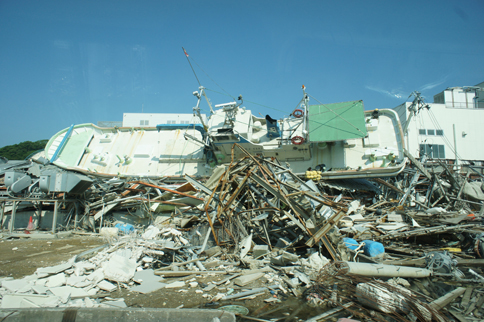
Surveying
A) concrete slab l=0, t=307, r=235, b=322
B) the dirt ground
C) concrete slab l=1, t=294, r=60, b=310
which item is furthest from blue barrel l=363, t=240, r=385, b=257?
concrete slab l=1, t=294, r=60, b=310

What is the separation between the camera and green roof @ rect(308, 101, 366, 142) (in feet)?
51.6

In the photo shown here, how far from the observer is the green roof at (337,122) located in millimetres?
15719

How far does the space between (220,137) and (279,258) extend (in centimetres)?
1156

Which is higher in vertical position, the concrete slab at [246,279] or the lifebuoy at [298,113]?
the lifebuoy at [298,113]

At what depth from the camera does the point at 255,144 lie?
17.0m

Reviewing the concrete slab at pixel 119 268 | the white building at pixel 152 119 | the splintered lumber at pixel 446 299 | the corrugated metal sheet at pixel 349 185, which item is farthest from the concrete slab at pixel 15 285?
the white building at pixel 152 119

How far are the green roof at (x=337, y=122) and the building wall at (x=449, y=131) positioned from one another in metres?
19.6

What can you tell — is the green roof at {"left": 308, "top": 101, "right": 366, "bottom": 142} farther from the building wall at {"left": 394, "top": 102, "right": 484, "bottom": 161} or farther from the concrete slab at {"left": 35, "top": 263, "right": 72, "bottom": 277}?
the building wall at {"left": 394, "top": 102, "right": 484, "bottom": 161}

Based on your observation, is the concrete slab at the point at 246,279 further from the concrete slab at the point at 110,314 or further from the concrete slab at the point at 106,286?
the concrete slab at the point at 106,286

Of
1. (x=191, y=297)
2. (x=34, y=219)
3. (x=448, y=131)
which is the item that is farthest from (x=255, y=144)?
(x=448, y=131)

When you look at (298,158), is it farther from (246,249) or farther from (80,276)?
(80,276)

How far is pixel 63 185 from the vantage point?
486 inches

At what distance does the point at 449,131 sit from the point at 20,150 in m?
84.1

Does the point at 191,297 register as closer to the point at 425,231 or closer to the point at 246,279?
the point at 246,279
